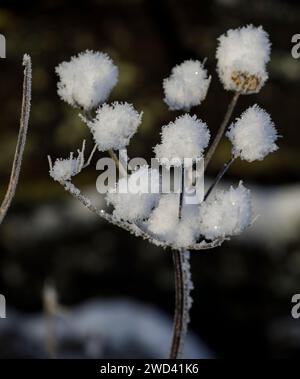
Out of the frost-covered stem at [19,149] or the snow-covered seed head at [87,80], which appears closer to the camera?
the frost-covered stem at [19,149]

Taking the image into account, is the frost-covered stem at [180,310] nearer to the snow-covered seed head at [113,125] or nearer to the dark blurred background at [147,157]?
the snow-covered seed head at [113,125]

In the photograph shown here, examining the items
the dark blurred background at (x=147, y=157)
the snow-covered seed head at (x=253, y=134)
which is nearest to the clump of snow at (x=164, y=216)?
the snow-covered seed head at (x=253, y=134)

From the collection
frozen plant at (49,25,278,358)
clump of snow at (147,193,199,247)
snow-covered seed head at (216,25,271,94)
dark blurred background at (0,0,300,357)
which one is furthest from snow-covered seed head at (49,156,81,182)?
dark blurred background at (0,0,300,357)

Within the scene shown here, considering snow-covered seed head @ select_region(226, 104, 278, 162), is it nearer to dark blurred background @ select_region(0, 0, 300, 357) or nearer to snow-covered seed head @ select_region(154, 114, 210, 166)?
snow-covered seed head @ select_region(154, 114, 210, 166)

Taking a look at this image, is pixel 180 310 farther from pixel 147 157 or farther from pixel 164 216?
pixel 147 157

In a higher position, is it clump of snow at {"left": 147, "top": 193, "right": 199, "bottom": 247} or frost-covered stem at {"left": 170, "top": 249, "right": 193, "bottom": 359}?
clump of snow at {"left": 147, "top": 193, "right": 199, "bottom": 247}

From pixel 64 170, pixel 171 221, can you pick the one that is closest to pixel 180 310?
pixel 171 221

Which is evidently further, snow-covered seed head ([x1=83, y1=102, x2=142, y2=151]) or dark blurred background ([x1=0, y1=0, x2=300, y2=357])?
dark blurred background ([x1=0, y1=0, x2=300, y2=357])
